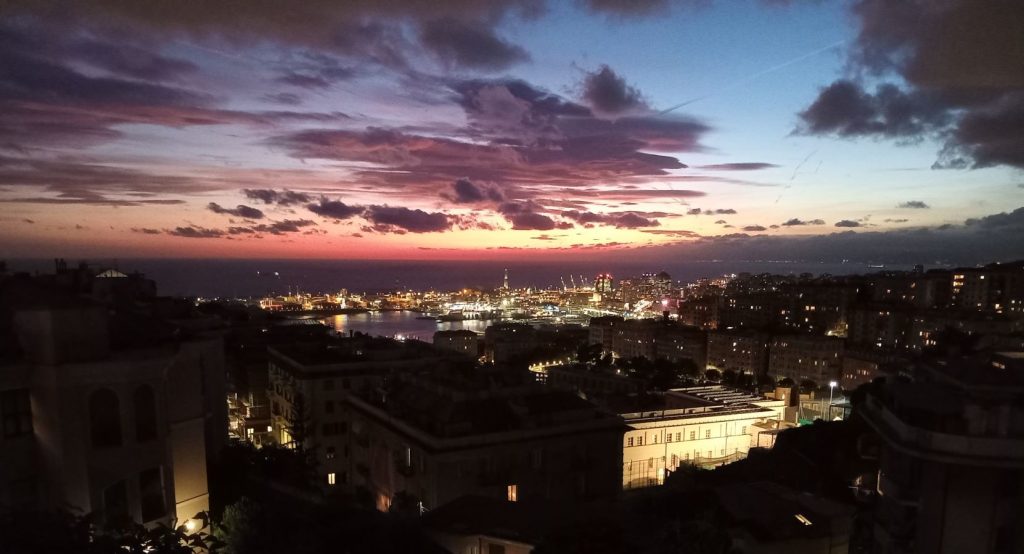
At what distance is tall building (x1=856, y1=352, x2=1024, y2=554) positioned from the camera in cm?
691

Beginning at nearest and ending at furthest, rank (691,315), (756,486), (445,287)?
1. (756,486)
2. (691,315)
3. (445,287)

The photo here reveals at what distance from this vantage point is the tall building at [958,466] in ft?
22.7

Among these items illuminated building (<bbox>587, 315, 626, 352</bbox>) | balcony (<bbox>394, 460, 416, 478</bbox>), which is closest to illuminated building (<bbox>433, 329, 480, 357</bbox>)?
illuminated building (<bbox>587, 315, 626, 352</bbox>)

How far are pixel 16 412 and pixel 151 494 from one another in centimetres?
159

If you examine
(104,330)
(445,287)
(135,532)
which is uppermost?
(104,330)

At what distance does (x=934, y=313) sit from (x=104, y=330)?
147ft

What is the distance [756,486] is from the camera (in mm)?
8484

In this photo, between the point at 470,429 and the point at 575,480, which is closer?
the point at 470,429

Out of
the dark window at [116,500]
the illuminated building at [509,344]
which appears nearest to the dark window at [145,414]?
the dark window at [116,500]

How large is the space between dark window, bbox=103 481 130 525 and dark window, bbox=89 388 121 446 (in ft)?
1.57

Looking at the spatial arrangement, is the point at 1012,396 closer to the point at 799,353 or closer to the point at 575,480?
the point at 575,480

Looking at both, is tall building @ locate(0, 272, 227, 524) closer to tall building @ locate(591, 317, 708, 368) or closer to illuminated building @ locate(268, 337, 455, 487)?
illuminated building @ locate(268, 337, 455, 487)

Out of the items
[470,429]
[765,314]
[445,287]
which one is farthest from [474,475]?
[445,287]

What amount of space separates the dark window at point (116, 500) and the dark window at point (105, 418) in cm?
48
